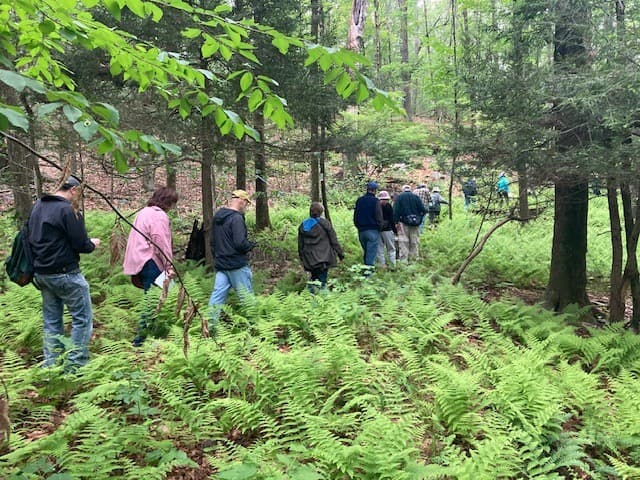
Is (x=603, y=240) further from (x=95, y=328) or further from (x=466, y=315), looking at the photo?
(x=95, y=328)

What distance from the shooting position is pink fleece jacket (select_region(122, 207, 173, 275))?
17.3 ft

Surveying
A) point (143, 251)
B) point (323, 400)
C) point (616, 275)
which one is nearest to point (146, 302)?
point (143, 251)

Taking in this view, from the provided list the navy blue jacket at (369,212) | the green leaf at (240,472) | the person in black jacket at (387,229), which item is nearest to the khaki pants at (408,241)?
the person in black jacket at (387,229)

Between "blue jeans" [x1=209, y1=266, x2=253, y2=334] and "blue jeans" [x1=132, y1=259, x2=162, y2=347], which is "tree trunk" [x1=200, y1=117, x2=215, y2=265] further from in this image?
"blue jeans" [x1=132, y1=259, x2=162, y2=347]

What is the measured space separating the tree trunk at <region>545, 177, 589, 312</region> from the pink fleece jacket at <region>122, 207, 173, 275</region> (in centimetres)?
639

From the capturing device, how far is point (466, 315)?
6820 millimetres

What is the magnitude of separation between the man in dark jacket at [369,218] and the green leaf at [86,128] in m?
7.90

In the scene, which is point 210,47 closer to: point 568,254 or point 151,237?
point 151,237

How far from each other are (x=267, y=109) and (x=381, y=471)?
94.8 inches

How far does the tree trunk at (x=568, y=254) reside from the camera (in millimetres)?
7891

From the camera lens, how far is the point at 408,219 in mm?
10914

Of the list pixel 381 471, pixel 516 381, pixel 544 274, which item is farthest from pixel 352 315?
pixel 544 274

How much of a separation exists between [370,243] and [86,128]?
8.30 m

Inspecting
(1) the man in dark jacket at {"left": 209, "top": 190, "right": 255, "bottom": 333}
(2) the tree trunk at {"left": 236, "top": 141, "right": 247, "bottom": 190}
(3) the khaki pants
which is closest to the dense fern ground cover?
(1) the man in dark jacket at {"left": 209, "top": 190, "right": 255, "bottom": 333}
